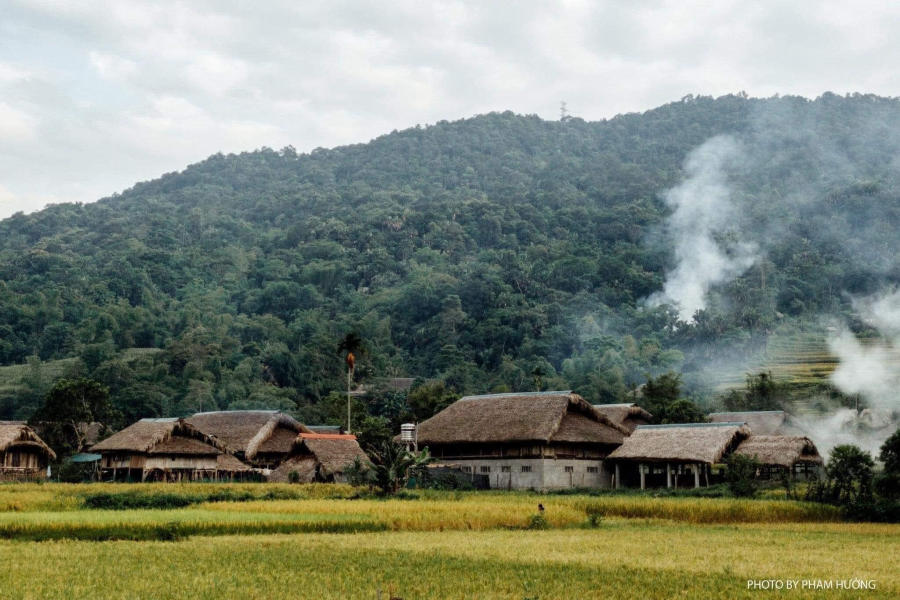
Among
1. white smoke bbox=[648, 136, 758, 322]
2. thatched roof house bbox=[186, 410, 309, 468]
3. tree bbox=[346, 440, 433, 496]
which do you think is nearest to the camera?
tree bbox=[346, 440, 433, 496]

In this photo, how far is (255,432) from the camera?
56125 mm

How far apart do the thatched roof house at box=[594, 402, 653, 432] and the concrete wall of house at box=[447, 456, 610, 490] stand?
24.6ft

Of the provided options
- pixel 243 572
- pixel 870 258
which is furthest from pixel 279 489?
pixel 870 258

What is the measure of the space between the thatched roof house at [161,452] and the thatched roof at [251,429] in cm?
312

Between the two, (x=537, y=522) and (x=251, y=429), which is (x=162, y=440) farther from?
(x=537, y=522)

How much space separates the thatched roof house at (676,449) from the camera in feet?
136

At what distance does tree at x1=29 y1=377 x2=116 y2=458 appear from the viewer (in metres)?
57.3

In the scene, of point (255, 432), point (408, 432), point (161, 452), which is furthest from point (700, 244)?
point (161, 452)

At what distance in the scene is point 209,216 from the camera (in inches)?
6171

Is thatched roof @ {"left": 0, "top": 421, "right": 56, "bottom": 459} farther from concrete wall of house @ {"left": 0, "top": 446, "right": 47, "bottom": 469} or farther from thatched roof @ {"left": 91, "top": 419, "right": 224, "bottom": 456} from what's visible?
thatched roof @ {"left": 91, "top": 419, "right": 224, "bottom": 456}

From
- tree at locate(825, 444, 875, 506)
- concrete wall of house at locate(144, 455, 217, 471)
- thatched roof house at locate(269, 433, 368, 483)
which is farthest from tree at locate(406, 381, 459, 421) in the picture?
tree at locate(825, 444, 875, 506)

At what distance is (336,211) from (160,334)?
57861 mm

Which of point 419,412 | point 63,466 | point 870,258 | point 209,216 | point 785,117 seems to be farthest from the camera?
point 785,117

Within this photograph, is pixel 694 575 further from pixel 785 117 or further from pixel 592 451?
pixel 785 117
